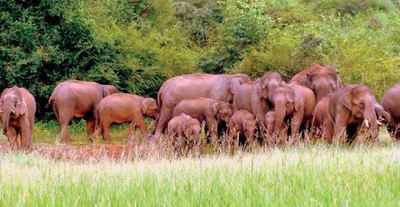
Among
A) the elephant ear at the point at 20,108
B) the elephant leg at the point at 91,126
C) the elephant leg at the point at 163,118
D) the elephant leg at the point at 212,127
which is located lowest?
the elephant leg at the point at 91,126

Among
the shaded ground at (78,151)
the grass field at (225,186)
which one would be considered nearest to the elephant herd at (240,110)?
the shaded ground at (78,151)

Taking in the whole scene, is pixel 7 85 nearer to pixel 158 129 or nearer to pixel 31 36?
pixel 31 36

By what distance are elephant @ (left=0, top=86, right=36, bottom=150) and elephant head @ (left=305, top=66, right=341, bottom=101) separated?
562 cm

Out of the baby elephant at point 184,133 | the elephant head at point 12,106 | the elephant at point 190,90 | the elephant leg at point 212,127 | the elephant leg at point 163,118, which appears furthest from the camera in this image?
the elephant leg at point 163,118

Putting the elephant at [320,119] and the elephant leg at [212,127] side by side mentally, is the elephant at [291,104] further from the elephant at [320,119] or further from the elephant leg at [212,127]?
the elephant leg at [212,127]

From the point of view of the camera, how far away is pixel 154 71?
2434cm

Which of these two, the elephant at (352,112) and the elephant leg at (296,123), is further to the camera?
the elephant leg at (296,123)

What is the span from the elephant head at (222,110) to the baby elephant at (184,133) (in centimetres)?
64

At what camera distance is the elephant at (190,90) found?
59.8 feet

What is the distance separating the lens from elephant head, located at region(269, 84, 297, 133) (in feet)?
52.5

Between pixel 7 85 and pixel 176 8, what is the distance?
43.7ft

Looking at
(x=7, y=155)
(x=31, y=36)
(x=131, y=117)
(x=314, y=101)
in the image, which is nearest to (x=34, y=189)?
(x=7, y=155)

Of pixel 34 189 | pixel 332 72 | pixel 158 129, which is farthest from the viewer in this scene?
pixel 158 129

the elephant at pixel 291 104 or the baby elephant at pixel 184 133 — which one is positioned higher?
the elephant at pixel 291 104
